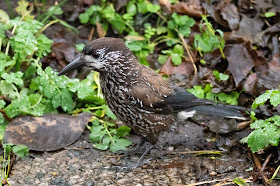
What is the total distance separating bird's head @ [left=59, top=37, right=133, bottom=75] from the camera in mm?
4363

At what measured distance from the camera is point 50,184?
13.5ft

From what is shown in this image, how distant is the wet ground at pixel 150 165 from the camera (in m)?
4.20

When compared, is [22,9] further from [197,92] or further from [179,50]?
[197,92]

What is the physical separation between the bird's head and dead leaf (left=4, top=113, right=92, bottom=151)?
26.0 inches

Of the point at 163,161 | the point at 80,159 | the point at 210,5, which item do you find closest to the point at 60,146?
the point at 80,159

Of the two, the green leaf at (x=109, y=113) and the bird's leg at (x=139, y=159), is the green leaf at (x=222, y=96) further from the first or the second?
the green leaf at (x=109, y=113)

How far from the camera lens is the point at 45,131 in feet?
15.3

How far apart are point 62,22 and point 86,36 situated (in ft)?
1.21

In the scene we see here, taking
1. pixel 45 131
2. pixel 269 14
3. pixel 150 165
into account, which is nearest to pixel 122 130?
pixel 150 165

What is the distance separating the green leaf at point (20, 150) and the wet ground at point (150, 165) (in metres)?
0.06

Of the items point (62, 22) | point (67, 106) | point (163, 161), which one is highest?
point (62, 22)

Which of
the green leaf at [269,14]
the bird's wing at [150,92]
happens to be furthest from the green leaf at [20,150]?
the green leaf at [269,14]

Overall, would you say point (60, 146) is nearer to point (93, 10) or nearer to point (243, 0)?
point (93, 10)

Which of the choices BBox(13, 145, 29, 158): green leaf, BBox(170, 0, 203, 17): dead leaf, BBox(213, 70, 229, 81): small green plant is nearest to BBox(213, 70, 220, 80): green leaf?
BBox(213, 70, 229, 81): small green plant
